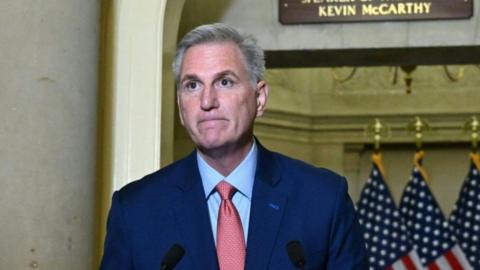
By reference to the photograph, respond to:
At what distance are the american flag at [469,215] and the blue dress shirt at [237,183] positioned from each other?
5.78m

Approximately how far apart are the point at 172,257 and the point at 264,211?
22 centimetres

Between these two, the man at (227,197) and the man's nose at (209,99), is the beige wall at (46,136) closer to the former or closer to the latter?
the man at (227,197)

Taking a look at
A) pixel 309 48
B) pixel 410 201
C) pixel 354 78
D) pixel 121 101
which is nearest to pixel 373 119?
pixel 354 78

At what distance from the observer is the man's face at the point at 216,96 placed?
2162 mm

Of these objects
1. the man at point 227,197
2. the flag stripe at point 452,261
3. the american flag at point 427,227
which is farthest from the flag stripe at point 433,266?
the man at point 227,197

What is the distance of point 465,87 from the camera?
8.80 metres

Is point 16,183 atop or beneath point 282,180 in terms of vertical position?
beneath

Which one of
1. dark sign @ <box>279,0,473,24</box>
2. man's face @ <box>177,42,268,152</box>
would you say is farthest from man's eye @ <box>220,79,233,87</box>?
dark sign @ <box>279,0,473,24</box>

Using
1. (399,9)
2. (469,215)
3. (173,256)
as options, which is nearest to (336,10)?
(399,9)

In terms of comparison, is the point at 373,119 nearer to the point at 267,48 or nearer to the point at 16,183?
the point at 267,48

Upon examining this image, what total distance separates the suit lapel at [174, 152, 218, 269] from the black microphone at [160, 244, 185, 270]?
1 cm

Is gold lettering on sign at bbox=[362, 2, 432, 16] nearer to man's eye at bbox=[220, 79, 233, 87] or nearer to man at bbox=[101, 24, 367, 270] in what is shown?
man at bbox=[101, 24, 367, 270]

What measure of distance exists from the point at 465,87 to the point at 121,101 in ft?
16.8

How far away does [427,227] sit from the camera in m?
7.98
